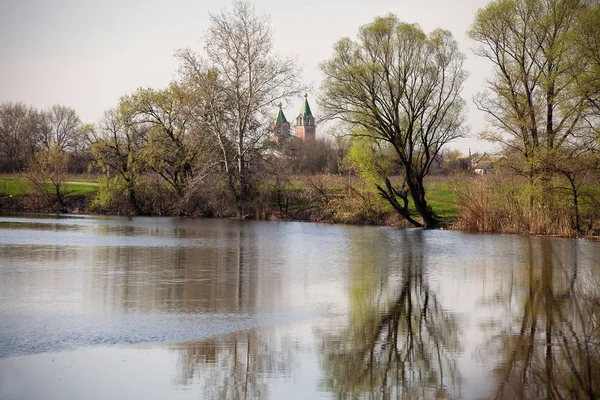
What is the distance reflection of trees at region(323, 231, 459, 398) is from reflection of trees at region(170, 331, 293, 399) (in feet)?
2.39

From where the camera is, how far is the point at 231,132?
→ 157 ft

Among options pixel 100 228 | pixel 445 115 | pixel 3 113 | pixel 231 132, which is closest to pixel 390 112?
pixel 445 115

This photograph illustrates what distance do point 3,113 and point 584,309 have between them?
273ft

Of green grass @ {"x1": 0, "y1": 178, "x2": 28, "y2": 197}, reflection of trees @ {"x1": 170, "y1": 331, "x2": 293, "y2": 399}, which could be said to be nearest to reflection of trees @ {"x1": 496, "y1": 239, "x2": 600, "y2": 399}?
Result: reflection of trees @ {"x1": 170, "y1": 331, "x2": 293, "y2": 399}

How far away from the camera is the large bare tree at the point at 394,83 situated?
125ft

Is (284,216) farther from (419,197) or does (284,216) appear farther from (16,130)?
(16,130)

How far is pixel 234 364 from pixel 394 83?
31.2 m

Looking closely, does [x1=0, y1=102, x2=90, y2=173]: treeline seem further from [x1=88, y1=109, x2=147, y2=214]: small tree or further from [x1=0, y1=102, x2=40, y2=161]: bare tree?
[x1=88, y1=109, x2=147, y2=214]: small tree

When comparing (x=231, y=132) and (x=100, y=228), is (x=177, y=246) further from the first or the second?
(x=231, y=132)

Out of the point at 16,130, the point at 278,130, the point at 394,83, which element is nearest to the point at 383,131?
the point at 394,83

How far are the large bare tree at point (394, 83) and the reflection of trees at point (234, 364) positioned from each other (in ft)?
93.3

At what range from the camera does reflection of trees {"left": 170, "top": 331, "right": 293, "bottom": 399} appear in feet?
26.9

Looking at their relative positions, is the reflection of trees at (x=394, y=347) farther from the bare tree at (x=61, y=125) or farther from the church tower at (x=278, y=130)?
the bare tree at (x=61, y=125)

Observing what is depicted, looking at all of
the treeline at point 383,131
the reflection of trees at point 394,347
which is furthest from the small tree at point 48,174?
the reflection of trees at point 394,347
